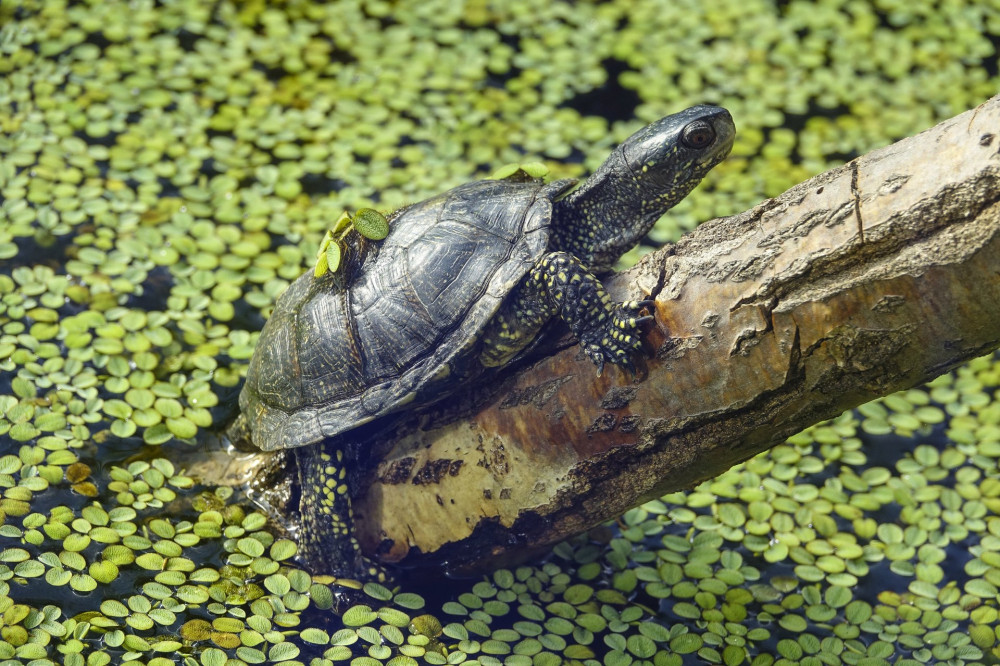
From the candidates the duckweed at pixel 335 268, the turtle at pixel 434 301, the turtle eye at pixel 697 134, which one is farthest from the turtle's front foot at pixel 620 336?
the duckweed at pixel 335 268

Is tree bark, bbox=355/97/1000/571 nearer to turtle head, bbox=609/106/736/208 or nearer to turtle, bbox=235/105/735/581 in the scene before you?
turtle, bbox=235/105/735/581

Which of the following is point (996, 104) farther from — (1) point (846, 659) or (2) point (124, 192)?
(2) point (124, 192)

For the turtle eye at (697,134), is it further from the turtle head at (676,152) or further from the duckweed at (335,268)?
the duckweed at (335,268)

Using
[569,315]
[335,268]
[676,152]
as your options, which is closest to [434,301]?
[335,268]

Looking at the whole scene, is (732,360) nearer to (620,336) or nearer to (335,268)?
(620,336)

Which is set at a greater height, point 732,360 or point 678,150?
point 678,150

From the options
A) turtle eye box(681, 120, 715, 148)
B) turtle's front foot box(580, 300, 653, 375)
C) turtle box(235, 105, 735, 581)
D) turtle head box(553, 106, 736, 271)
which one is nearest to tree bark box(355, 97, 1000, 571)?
turtle's front foot box(580, 300, 653, 375)
